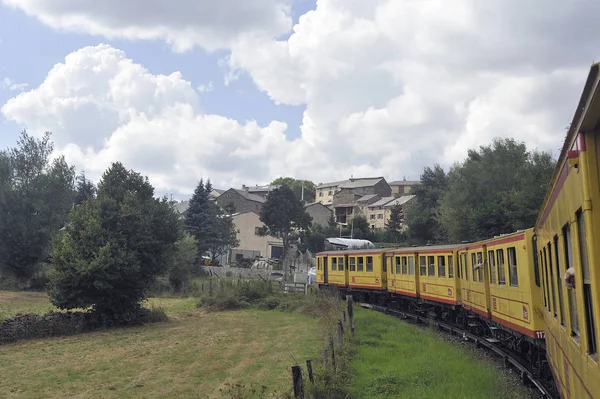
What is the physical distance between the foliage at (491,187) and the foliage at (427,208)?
A: 11364 millimetres

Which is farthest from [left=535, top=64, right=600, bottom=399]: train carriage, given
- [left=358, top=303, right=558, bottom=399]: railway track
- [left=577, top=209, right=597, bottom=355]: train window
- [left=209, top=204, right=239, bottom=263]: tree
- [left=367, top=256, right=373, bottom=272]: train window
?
[left=209, top=204, right=239, bottom=263]: tree

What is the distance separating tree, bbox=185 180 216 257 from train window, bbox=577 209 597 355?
52.1 meters

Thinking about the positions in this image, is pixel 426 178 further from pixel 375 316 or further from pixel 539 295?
pixel 539 295

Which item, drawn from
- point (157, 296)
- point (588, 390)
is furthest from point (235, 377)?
point (157, 296)

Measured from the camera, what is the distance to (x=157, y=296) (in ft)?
125

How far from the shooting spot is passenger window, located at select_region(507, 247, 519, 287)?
10.9 metres

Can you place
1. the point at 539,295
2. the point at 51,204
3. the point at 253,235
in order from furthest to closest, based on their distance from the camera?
the point at 253,235, the point at 51,204, the point at 539,295

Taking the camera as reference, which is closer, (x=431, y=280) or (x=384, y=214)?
(x=431, y=280)

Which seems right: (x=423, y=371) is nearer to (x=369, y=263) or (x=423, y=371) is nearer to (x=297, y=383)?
(x=297, y=383)

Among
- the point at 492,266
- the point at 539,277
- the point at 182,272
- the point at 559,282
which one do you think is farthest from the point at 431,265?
the point at 182,272

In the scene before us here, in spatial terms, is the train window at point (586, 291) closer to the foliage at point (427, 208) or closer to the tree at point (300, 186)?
the foliage at point (427, 208)

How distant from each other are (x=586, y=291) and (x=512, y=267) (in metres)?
7.94

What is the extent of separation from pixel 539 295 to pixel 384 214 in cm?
8026

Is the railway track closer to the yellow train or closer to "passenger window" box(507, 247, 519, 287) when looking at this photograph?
the yellow train
